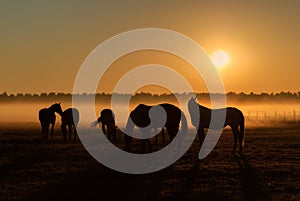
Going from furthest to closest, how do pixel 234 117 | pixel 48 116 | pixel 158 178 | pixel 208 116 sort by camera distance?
Answer: 1. pixel 48 116
2. pixel 234 117
3. pixel 208 116
4. pixel 158 178

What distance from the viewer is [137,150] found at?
83.0ft

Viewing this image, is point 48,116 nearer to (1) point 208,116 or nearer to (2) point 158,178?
(1) point 208,116

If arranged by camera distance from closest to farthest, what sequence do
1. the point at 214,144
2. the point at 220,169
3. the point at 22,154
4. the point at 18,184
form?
the point at 18,184 < the point at 220,169 < the point at 22,154 < the point at 214,144

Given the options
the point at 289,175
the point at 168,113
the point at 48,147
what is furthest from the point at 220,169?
the point at 48,147

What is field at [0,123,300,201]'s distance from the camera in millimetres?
14141

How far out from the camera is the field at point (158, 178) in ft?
46.4

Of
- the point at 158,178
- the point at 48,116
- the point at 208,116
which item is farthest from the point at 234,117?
the point at 48,116

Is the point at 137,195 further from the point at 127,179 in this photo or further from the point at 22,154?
the point at 22,154

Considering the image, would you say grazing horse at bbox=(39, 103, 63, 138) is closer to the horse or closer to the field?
the field

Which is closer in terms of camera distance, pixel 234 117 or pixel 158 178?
pixel 158 178

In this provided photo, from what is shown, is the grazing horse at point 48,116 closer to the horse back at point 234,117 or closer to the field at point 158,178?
the field at point 158,178

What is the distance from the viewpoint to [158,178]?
667 inches

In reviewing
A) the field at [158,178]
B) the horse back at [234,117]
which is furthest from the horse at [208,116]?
the field at [158,178]

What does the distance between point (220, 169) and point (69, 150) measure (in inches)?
421
